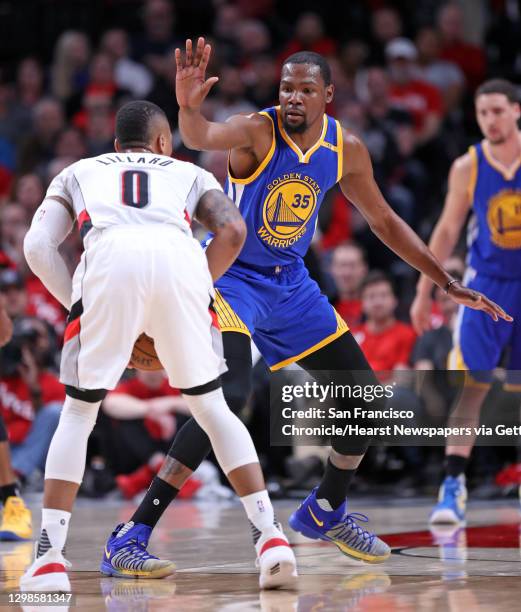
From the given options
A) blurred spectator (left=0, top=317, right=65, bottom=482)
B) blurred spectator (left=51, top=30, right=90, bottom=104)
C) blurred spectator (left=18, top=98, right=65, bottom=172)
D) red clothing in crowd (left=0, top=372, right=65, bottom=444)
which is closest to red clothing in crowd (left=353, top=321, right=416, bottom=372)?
blurred spectator (left=0, top=317, right=65, bottom=482)

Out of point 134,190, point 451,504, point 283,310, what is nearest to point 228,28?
point 451,504

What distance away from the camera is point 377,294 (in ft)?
29.9

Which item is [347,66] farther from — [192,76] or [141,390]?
[192,76]

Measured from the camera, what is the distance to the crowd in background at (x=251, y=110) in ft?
29.8

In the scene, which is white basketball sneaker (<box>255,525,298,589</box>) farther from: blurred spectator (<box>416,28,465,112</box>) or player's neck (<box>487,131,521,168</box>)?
blurred spectator (<box>416,28,465,112</box>)

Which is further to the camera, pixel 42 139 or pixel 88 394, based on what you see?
pixel 42 139

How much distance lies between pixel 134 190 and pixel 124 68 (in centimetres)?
942

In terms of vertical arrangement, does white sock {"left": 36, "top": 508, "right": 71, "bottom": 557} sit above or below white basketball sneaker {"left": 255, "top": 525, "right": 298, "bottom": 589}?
above

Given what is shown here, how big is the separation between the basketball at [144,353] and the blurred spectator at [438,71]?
883 centimetres

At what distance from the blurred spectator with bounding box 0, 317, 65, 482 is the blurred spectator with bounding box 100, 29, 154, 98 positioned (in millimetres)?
4714

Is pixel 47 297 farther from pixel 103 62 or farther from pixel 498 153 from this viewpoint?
pixel 498 153

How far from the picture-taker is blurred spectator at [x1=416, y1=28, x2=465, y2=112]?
12.5 metres

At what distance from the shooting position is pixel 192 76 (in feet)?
14.3

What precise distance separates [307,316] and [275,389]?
3.95 metres
